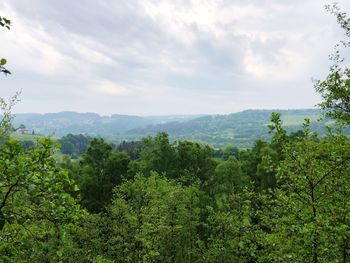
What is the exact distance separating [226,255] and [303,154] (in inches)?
1026

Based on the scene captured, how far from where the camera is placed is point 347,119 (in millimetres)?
21281

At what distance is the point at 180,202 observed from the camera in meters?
42.6

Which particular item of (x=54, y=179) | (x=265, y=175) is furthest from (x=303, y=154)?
(x=265, y=175)

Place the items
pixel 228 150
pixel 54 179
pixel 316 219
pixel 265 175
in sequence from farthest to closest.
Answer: pixel 228 150
pixel 265 175
pixel 316 219
pixel 54 179

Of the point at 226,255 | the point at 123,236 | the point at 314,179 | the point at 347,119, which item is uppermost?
the point at 347,119

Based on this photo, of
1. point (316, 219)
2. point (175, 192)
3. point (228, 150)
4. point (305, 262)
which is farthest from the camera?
point (228, 150)

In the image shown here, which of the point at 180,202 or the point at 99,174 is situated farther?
the point at 99,174

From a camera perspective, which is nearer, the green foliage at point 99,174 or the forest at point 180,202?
the forest at point 180,202

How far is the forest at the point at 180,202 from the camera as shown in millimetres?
9094

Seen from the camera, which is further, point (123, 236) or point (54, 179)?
point (123, 236)

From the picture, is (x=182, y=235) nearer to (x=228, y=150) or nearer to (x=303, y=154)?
(x=303, y=154)

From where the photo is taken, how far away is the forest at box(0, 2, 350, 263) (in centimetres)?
909

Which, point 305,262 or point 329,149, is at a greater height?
point 329,149

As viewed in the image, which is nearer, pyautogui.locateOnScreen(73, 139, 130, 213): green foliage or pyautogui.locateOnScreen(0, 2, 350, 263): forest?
pyautogui.locateOnScreen(0, 2, 350, 263): forest
